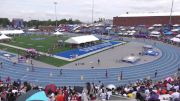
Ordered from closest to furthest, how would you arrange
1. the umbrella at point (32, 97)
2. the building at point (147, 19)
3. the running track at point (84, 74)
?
the umbrella at point (32, 97) < the running track at point (84, 74) < the building at point (147, 19)

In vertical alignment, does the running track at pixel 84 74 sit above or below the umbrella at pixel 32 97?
below

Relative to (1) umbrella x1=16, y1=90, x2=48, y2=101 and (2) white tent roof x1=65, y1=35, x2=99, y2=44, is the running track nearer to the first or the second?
(2) white tent roof x1=65, y1=35, x2=99, y2=44

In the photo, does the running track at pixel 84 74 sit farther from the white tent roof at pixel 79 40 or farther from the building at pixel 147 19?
the building at pixel 147 19

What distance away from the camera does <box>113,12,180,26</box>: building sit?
257ft

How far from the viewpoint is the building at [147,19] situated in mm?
78194

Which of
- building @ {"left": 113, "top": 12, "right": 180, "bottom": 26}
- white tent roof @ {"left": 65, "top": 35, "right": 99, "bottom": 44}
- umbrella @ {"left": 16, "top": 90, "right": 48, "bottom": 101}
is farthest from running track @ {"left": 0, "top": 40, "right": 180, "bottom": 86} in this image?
building @ {"left": 113, "top": 12, "right": 180, "bottom": 26}

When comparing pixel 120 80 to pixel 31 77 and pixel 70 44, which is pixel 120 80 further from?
pixel 70 44

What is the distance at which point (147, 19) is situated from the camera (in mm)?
84000

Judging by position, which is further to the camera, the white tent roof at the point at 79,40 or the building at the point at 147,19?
Answer: the building at the point at 147,19

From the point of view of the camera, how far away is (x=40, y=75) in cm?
2961

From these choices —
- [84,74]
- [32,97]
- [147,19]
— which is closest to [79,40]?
[84,74]

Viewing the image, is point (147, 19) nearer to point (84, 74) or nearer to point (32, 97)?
point (84, 74)

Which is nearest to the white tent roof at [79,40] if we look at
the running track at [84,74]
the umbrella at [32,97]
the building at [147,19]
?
the running track at [84,74]

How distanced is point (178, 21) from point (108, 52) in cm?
3913
